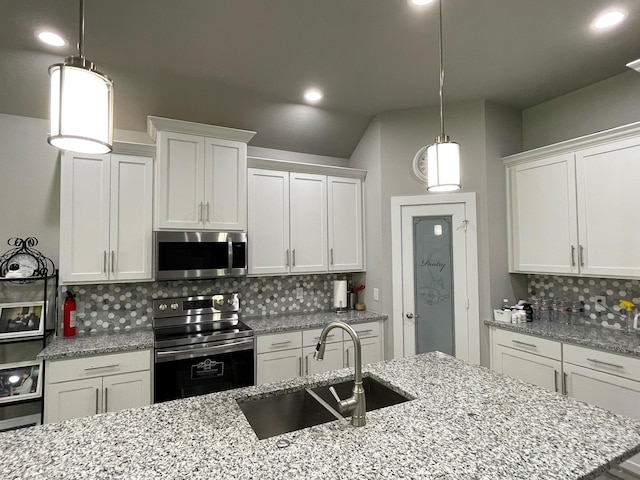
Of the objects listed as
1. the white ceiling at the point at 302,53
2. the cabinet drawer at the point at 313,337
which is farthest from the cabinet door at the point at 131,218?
the cabinet drawer at the point at 313,337

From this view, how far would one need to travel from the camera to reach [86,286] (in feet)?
9.61

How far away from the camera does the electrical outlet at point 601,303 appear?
113 inches

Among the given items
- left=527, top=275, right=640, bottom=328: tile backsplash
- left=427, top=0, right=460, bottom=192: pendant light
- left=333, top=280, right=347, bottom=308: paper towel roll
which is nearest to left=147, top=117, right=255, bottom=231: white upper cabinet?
left=333, top=280, right=347, bottom=308: paper towel roll

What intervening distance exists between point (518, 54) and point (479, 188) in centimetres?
113

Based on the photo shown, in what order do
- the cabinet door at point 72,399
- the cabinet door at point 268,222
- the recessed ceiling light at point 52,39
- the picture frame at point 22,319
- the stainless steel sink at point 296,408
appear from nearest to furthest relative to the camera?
the stainless steel sink at point 296,408 < the recessed ceiling light at point 52,39 < the cabinet door at point 72,399 < the picture frame at point 22,319 < the cabinet door at point 268,222

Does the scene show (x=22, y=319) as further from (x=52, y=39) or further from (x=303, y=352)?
(x=303, y=352)

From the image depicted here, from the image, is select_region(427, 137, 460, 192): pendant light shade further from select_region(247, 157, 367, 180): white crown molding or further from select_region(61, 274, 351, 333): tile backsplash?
select_region(61, 274, 351, 333): tile backsplash

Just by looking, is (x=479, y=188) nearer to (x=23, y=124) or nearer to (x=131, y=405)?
(x=131, y=405)

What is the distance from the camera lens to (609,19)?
219 centimetres

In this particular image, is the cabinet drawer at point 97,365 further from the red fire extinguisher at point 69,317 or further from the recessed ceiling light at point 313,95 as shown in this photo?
the recessed ceiling light at point 313,95

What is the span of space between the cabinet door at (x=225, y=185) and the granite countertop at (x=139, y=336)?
0.93 metres

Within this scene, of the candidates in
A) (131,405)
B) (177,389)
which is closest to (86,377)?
(131,405)

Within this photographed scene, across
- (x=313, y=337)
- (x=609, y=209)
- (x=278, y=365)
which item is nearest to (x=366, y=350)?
(x=313, y=337)

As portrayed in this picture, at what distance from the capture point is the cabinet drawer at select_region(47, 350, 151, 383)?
7.74ft
